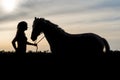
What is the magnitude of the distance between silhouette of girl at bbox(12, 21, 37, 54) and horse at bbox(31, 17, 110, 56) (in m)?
0.93

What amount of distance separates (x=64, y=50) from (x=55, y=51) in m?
0.40

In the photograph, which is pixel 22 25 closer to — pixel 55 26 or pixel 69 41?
pixel 55 26

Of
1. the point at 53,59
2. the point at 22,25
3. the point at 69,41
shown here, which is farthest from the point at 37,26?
the point at 53,59

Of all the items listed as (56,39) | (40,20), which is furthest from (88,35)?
(40,20)

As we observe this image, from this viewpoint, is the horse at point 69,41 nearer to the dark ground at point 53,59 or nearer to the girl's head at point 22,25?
the dark ground at point 53,59

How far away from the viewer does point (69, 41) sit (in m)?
10.8

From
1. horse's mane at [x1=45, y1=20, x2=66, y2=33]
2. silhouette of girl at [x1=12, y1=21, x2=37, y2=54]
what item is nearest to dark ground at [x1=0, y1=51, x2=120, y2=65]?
silhouette of girl at [x1=12, y1=21, x2=37, y2=54]

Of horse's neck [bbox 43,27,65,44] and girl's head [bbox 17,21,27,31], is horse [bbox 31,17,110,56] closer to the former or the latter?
horse's neck [bbox 43,27,65,44]

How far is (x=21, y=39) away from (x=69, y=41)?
65.4 inches

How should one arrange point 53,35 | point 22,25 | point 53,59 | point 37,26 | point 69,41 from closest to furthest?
point 53,59 → point 22,25 → point 69,41 → point 53,35 → point 37,26

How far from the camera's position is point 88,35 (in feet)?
35.5

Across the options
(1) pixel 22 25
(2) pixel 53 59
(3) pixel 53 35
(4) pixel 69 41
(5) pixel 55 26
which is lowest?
(2) pixel 53 59

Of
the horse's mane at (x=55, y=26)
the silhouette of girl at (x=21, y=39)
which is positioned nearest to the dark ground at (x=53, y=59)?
the silhouette of girl at (x=21, y=39)

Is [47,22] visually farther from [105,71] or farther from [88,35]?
[105,71]
